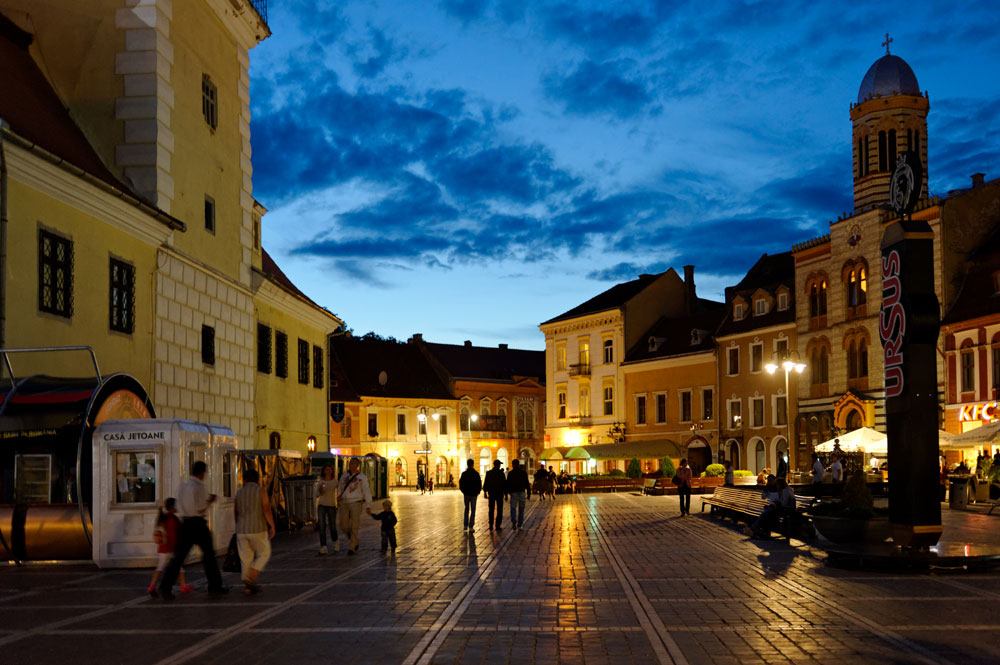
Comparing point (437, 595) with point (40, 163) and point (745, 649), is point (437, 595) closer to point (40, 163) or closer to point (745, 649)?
point (745, 649)

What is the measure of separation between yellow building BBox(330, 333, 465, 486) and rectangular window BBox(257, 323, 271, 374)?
157 ft

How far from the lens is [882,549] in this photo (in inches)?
Result: 668

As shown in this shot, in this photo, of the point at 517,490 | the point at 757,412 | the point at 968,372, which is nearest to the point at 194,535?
the point at 517,490

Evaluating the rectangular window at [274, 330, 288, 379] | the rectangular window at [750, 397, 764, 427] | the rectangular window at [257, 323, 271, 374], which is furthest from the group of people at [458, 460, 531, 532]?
the rectangular window at [750, 397, 764, 427]

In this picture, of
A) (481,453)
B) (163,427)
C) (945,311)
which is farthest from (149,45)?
(481,453)

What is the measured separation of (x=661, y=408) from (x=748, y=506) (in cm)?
4916

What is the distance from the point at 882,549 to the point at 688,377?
56.0 metres

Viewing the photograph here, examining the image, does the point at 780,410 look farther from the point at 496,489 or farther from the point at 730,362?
the point at 496,489

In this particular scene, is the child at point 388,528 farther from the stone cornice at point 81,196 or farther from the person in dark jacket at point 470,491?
the stone cornice at point 81,196

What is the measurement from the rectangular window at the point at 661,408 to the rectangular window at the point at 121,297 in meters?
53.9

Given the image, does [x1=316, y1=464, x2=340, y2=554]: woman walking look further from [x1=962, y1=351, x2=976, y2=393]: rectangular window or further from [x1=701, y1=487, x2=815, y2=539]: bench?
[x1=962, y1=351, x2=976, y2=393]: rectangular window

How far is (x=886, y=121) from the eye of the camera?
54.9 metres

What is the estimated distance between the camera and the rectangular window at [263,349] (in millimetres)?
33781

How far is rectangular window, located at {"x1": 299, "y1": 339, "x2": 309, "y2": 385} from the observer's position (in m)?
38.5
